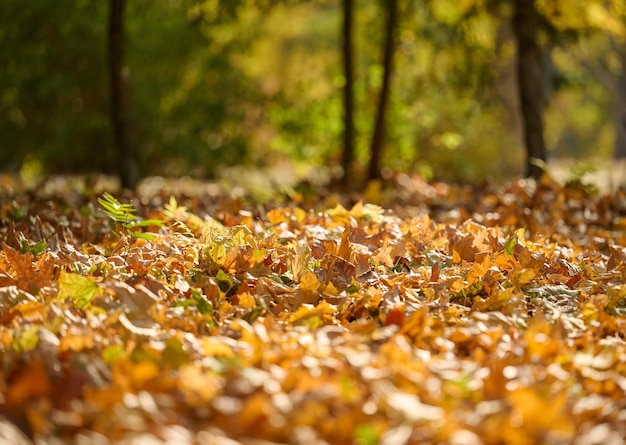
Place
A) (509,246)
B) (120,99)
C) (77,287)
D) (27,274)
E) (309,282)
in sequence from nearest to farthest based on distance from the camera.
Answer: (77,287), (27,274), (309,282), (509,246), (120,99)

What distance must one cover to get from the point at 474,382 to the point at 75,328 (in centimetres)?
139

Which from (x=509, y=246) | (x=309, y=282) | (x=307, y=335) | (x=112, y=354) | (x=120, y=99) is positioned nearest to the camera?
(x=112, y=354)

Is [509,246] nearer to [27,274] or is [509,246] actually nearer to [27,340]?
[27,274]

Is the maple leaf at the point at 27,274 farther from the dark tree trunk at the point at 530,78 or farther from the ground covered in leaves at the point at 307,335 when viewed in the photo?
the dark tree trunk at the point at 530,78

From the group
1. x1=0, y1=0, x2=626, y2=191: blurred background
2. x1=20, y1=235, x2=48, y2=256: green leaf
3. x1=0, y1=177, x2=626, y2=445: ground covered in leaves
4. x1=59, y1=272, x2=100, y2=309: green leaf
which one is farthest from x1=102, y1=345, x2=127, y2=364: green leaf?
x1=0, y1=0, x2=626, y2=191: blurred background

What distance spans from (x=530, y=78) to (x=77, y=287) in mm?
8165

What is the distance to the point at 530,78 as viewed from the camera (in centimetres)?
1039

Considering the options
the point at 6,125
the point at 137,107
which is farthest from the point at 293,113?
the point at 6,125

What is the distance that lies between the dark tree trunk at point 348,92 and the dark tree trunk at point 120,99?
3.26 metres

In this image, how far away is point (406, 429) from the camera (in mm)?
2303

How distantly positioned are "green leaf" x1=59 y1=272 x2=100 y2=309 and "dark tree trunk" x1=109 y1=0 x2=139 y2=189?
19.8ft

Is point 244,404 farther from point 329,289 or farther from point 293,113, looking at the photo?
point 293,113

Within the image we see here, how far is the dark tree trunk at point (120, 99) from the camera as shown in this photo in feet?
29.0

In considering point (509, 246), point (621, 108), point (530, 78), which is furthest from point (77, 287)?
point (621, 108)
